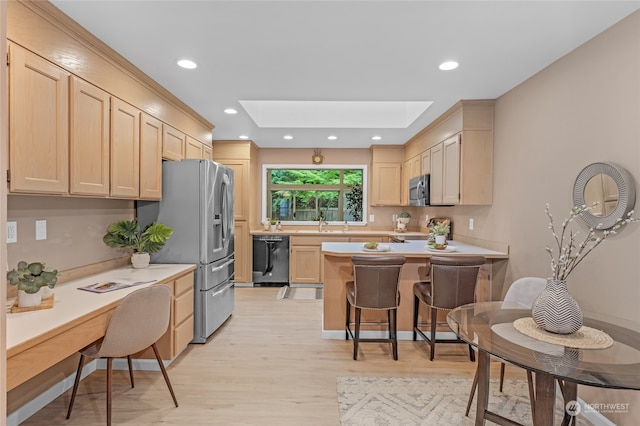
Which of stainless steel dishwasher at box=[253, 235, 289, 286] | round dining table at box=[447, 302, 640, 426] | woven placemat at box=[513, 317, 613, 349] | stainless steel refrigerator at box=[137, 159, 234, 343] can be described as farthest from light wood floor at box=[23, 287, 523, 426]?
stainless steel dishwasher at box=[253, 235, 289, 286]

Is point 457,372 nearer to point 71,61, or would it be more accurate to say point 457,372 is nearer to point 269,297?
point 269,297

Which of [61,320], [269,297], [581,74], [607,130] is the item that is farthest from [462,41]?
[269,297]

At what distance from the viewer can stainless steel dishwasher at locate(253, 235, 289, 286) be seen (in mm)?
5586

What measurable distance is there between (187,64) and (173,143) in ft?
3.47

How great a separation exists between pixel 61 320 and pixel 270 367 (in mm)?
1671

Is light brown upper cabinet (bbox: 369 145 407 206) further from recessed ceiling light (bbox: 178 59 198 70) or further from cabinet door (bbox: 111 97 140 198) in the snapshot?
cabinet door (bbox: 111 97 140 198)

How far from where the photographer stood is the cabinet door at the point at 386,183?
229 inches

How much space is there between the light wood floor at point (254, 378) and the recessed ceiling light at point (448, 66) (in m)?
2.47

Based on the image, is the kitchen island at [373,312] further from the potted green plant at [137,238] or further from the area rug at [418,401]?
the potted green plant at [137,238]

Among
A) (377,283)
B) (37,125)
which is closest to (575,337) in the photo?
(377,283)

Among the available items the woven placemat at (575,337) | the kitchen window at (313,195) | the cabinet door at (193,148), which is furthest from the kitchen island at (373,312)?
the kitchen window at (313,195)

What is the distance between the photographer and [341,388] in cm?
251

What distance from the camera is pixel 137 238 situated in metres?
2.89

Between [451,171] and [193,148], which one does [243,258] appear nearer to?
[193,148]
